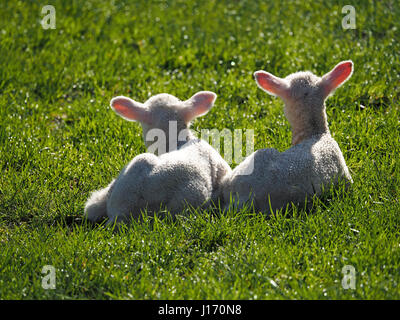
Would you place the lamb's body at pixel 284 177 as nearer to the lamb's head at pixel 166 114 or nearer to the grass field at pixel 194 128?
the grass field at pixel 194 128

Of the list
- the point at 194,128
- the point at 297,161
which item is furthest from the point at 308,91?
the point at 194,128

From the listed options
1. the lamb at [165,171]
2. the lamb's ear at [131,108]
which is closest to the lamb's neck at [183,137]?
the lamb at [165,171]

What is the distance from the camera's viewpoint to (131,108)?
4.87 metres

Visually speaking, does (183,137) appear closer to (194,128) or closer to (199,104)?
(199,104)

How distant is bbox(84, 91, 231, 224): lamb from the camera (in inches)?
170

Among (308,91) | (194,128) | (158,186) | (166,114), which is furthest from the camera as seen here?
(194,128)

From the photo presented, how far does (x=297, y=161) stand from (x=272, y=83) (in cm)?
71

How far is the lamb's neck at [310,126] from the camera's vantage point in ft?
15.5

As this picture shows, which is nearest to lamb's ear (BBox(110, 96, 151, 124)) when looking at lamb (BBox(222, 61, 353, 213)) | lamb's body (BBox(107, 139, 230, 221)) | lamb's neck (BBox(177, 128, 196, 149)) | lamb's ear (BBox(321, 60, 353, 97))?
lamb's neck (BBox(177, 128, 196, 149))

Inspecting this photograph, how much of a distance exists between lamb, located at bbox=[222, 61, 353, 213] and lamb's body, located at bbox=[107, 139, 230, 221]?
0.28 metres

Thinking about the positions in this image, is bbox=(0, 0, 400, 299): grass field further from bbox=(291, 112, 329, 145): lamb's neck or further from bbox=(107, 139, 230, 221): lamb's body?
bbox=(291, 112, 329, 145): lamb's neck

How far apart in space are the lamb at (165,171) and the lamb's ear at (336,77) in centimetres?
87
